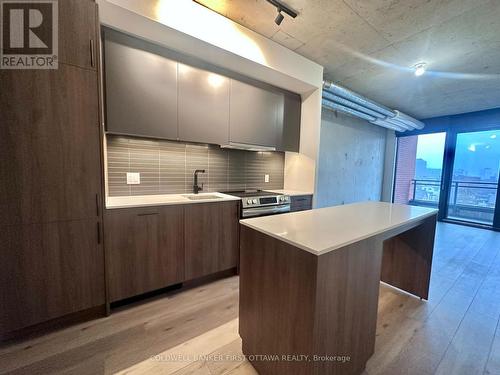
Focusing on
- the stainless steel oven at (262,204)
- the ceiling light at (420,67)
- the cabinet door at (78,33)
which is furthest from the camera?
the ceiling light at (420,67)

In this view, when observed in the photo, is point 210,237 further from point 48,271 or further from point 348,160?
point 348,160

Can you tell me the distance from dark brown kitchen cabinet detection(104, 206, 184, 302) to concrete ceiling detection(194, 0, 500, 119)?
202cm

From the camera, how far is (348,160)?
500 cm

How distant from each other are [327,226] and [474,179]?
6.23m

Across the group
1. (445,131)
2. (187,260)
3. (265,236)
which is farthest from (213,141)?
(445,131)

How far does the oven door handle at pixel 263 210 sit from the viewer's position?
2.46 m

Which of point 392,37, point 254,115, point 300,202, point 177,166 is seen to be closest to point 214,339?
point 177,166

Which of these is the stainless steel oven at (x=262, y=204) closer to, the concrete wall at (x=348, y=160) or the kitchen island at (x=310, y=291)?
the kitchen island at (x=310, y=291)

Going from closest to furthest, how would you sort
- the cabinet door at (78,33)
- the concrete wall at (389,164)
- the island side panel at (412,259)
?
the cabinet door at (78,33) → the island side panel at (412,259) → the concrete wall at (389,164)

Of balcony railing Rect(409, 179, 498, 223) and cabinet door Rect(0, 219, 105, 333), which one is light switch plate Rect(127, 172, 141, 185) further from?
balcony railing Rect(409, 179, 498, 223)

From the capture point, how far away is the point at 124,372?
51.1 inches

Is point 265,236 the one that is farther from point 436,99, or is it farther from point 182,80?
point 436,99

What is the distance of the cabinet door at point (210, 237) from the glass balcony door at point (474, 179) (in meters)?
6.01

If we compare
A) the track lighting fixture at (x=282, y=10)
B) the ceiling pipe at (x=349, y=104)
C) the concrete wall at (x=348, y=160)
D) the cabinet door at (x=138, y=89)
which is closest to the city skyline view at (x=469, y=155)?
the concrete wall at (x=348, y=160)
